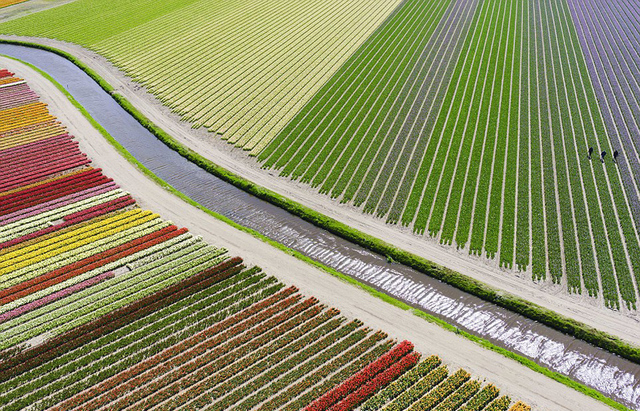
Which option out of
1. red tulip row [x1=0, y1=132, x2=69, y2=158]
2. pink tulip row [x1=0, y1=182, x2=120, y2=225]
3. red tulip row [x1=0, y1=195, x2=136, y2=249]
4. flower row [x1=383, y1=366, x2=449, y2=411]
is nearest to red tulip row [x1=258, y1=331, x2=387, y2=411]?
flower row [x1=383, y1=366, x2=449, y2=411]

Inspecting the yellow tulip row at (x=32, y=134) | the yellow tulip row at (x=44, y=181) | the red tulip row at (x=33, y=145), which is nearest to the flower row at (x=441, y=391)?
the yellow tulip row at (x=44, y=181)

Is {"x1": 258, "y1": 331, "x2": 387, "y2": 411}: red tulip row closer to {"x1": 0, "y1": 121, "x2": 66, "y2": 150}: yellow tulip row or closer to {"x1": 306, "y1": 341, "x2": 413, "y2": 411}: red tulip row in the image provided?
{"x1": 306, "y1": 341, "x2": 413, "y2": 411}: red tulip row

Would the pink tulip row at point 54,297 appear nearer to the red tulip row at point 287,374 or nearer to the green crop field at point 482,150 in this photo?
the red tulip row at point 287,374

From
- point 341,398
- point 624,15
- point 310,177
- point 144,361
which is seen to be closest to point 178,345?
point 144,361

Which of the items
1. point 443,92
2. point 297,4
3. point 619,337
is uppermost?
point 297,4

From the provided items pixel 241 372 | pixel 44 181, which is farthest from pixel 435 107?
pixel 44 181

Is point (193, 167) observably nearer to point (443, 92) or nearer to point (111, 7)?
point (443, 92)
